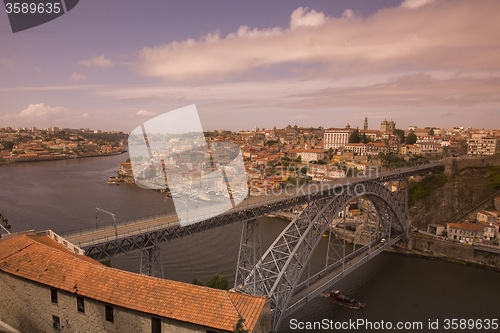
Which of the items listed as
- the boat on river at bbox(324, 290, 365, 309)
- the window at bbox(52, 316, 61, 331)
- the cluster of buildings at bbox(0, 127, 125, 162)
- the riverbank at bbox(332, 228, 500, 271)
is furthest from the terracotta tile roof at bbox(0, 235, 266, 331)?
the cluster of buildings at bbox(0, 127, 125, 162)

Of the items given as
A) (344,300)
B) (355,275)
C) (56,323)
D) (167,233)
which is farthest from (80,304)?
(355,275)

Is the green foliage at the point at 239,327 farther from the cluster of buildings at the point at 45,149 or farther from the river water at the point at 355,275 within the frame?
the cluster of buildings at the point at 45,149

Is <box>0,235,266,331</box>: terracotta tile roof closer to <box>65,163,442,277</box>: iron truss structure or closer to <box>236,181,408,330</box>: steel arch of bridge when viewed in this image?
<box>65,163,442,277</box>: iron truss structure

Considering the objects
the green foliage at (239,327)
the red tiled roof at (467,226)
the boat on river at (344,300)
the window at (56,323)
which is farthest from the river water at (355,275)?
the green foliage at (239,327)

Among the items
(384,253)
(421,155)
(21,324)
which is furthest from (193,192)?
(421,155)

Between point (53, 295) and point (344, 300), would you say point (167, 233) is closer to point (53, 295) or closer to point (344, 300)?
point (53, 295)

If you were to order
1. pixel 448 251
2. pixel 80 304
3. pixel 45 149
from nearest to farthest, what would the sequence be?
pixel 80 304
pixel 448 251
pixel 45 149
